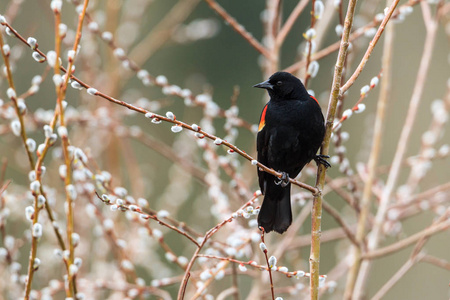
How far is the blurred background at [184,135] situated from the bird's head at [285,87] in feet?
0.75

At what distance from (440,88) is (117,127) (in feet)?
27.2

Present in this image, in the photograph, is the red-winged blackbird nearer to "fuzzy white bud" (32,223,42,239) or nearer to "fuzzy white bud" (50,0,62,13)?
"fuzzy white bud" (32,223,42,239)

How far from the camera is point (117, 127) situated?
10.3 ft

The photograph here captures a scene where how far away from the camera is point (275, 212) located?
2.50 meters

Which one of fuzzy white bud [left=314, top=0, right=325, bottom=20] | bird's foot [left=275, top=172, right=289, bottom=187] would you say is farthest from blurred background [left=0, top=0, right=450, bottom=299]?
fuzzy white bud [left=314, top=0, right=325, bottom=20]

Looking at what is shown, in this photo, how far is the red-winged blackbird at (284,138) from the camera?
2518mm

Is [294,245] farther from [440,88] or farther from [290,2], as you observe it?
[290,2]

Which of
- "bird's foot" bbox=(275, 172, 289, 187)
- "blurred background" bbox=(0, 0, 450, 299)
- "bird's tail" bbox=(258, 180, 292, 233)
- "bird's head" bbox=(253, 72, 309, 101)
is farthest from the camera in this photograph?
"blurred background" bbox=(0, 0, 450, 299)

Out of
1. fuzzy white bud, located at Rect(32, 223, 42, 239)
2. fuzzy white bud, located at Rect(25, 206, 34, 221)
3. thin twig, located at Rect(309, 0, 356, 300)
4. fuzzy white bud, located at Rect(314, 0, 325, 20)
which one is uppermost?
fuzzy white bud, located at Rect(314, 0, 325, 20)

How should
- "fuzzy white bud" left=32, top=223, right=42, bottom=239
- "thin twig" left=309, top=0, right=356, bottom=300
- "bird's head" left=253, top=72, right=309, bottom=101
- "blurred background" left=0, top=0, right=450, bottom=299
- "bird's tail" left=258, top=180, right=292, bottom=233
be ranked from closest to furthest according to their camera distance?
"fuzzy white bud" left=32, top=223, right=42, bottom=239 < "thin twig" left=309, top=0, right=356, bottom=300 < "bird's tail" left=258, top=180, right=292, bottom=233 < "bird's head" left=253, top=72, right=309, bottom=101 < "blurred background" left=0, top=0, right=450, bottom=299

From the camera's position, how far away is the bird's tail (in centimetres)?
248

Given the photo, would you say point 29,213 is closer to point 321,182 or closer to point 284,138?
point 321,182

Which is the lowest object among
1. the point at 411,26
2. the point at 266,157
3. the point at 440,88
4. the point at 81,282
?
the point at 81,282

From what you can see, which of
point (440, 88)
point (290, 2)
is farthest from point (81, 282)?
point (290, 2)
